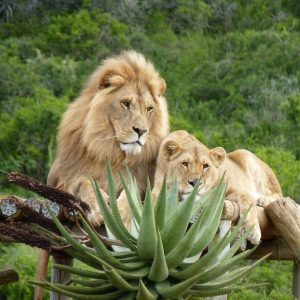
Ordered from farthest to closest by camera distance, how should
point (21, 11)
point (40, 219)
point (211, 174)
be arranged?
point (21, 11), point (211, 174), point (40, 219)

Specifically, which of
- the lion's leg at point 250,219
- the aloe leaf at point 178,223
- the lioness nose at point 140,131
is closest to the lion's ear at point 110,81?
the lioness nose at point 140,131

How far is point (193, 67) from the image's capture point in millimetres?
28719

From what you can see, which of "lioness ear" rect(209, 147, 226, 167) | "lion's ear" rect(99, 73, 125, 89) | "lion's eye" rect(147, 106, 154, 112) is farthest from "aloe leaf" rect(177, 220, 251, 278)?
"lion's ear" rect(99, 73, 125, 89)

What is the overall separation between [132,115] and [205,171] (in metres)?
0.70

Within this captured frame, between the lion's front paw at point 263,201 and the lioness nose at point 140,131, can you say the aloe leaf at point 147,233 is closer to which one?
the lioness nose at point 140,131

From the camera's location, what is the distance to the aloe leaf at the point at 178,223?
4.26m

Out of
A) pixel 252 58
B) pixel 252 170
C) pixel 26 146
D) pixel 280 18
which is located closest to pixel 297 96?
pixel 252 58

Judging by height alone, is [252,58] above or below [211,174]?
below

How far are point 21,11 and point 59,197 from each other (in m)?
27.7

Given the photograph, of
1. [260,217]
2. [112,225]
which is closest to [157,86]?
[260,217]

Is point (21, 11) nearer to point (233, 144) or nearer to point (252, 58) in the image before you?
point (252, 58)

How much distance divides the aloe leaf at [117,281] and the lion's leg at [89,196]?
131 centimetres

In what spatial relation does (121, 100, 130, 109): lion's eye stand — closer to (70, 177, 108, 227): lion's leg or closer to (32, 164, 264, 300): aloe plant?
(70, 177, 108, 227): lion's leg

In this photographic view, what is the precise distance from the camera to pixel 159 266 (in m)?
4.22
